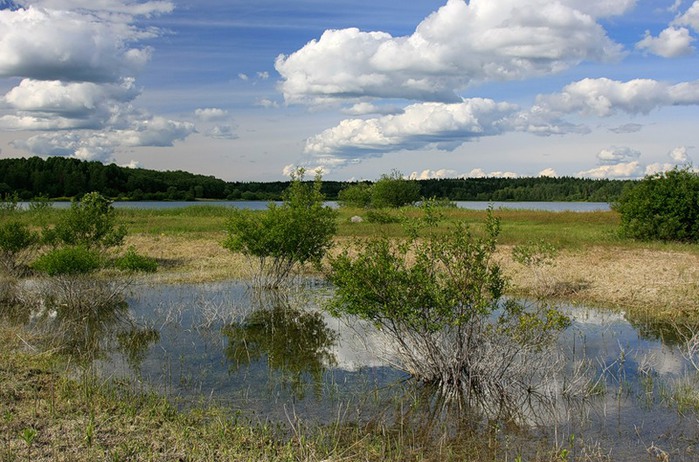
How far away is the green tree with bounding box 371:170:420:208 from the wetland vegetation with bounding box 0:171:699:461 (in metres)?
52.7

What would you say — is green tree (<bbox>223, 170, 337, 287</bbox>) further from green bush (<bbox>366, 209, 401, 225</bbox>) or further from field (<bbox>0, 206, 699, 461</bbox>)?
green bush (<bbox>366, 209, 401, 225</bbox>)

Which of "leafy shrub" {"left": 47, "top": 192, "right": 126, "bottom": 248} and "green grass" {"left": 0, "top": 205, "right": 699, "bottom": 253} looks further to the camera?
"green grass" {"left": 0, "top": 205, "right": 699, "bottom": 253}

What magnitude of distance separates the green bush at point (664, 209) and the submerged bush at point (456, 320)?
25.8 metres

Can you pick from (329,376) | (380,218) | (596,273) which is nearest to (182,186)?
(380,218)

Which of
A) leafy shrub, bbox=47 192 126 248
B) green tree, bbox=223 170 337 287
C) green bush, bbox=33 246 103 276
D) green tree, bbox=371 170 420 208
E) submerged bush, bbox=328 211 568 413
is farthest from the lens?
green tree, bbox=371 170 420 208

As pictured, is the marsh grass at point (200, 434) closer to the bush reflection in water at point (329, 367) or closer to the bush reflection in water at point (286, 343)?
the bush reflection in water at point (329, 367)

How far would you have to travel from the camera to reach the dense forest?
8994 cm

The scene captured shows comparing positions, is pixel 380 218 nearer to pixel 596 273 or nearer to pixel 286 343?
pixel 596 273

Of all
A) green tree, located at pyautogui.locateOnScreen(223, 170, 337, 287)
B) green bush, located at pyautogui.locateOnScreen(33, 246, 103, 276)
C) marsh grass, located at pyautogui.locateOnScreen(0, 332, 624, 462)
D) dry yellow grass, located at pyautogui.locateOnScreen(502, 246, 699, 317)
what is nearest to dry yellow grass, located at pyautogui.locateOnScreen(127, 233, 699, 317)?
dry yellow grass, located at pyautogui.locateOnScreen(502, 246, 699, 317)

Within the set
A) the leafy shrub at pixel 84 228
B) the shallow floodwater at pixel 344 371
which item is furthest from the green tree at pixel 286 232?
the leafy shrub at pixel 84 228

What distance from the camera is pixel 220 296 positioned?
20.2 m

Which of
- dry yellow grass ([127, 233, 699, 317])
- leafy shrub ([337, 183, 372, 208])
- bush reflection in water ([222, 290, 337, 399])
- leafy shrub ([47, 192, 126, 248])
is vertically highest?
leafy shrub ([337, 183, 372, 208])

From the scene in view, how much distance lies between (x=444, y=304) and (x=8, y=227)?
61.8ft

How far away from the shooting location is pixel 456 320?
10336 mm
